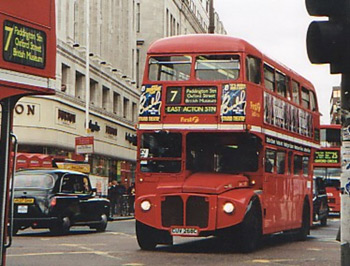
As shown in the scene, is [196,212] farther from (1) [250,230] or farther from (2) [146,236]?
(2) [146,236]

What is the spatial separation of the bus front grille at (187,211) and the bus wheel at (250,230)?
2.55ft

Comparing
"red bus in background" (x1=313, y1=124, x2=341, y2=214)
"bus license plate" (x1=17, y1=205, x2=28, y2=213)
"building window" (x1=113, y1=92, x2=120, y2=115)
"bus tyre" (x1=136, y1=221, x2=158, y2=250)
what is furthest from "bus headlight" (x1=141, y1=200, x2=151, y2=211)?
"building window" (x1=113, y1=92, x2=120, y2=115)

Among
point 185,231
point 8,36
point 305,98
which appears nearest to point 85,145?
point 305,98

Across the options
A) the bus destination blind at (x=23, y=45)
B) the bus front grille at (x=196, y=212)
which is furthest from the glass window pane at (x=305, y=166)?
the bus destination blind at (x=23, y=45)

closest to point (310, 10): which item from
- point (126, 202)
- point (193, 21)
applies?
point (126, 202)

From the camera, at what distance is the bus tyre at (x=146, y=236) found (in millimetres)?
16891

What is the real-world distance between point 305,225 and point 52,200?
6.74 meters

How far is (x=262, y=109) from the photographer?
1748 centimetres

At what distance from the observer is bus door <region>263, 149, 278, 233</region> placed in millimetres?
17656

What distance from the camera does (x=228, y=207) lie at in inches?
625

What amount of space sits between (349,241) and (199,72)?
9.32 meters

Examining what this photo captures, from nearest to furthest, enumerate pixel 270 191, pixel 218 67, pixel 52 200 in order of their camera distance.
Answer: pixel 218 67
pixel 270 191
pixel 52 200

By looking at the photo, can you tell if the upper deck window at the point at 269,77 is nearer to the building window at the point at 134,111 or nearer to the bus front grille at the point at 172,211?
the bus front grille at the point at 172,211

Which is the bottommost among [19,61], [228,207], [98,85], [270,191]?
[228,207]
